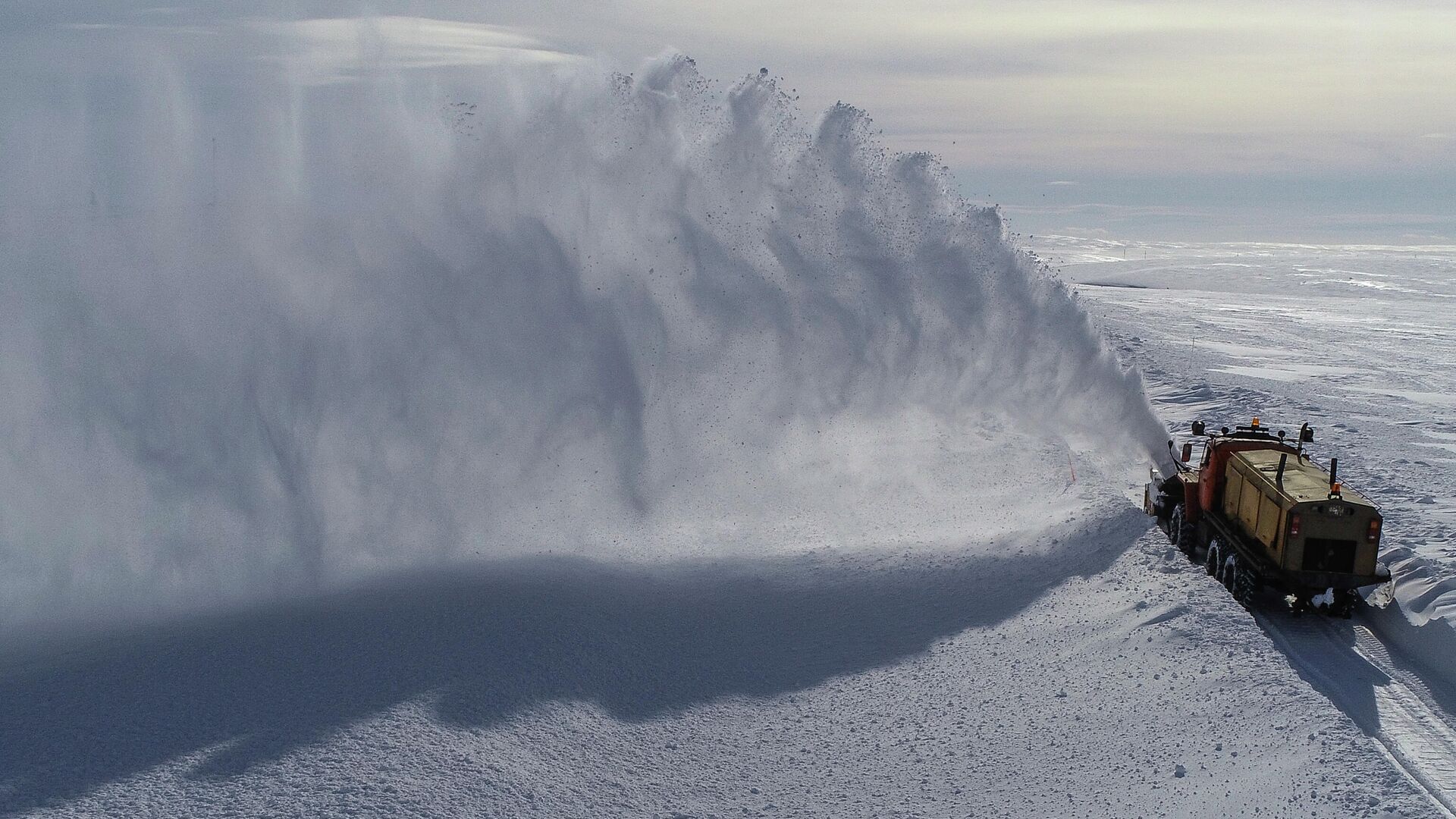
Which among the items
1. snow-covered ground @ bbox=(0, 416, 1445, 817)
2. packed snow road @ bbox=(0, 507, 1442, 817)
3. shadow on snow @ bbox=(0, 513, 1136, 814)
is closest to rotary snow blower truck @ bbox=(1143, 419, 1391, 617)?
snow-covered ground @ bbox=(0, 416, 1445, 817)

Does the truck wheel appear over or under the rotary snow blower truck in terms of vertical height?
under

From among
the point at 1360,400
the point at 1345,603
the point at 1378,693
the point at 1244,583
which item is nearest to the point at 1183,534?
the point at 1244,583

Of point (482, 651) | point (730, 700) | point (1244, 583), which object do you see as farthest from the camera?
point (1244, 583)

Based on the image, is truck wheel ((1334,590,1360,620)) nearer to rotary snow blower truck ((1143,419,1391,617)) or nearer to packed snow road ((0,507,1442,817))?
rotary snow blower truck ((1143,419,1391,617))

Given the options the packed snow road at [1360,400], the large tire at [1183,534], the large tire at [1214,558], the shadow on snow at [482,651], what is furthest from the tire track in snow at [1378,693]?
the shadow on snow at [482,651]

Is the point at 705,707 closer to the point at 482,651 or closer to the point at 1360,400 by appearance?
the point at 482,651

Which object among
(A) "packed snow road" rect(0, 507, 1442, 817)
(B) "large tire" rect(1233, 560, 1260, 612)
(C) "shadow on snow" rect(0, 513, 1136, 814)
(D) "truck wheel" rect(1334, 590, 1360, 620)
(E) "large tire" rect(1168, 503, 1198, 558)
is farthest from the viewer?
(E) "large tire" rect(1168, 503, 1198, 558)

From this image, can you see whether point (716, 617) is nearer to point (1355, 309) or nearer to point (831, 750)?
point (831, 750)
